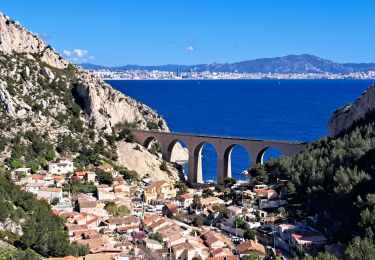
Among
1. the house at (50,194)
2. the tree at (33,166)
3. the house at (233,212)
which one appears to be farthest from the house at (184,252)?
the tree at (33,166)

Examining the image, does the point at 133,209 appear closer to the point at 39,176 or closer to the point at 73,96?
the point at 39,176

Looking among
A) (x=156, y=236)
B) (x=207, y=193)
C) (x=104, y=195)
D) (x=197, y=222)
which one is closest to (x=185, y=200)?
(x=207, y=193)

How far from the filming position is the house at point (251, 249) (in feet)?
106

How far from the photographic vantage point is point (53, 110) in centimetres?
6047

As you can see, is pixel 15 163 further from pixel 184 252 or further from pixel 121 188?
pixel 184 252

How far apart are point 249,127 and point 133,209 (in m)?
61.4

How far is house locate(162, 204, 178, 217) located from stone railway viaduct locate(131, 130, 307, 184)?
1383 centimetres

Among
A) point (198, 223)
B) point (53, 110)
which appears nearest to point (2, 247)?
point (198, 223)

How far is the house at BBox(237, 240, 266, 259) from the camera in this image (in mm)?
32281

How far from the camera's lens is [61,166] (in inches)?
2041

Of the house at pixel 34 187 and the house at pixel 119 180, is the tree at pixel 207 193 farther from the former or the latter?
the house at pixel 34 187

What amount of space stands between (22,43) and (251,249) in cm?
4284

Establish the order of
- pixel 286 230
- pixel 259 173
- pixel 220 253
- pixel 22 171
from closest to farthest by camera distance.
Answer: pixel 220 253
pixel 286 230
pixel 22 171
pixel 259 173

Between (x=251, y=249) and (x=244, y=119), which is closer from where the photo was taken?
(x=251, y=249)
